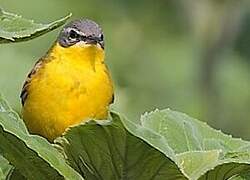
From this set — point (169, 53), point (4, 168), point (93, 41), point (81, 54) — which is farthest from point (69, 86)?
point (169, 53)

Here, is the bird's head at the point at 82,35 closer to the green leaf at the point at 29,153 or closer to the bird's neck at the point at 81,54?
the bird's neck at the point at 81,54

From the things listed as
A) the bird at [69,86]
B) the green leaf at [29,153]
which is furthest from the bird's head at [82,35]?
the green leaf at [29,153]

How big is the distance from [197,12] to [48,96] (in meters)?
3.31

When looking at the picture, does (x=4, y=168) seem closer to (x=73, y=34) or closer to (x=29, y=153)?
(x=29, y=153)

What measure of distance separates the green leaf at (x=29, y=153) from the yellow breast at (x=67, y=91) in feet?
5.07

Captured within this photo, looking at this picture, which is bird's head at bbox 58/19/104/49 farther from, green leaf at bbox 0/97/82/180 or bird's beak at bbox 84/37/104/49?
green leaf at bbox 0/97/82/180

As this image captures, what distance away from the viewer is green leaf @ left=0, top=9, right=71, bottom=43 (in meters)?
2.43

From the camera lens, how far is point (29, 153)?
217 cm

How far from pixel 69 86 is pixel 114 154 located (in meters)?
2.04

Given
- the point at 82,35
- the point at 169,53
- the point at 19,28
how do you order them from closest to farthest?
the point at 19,28
the point at 82,35
the point at 169,53

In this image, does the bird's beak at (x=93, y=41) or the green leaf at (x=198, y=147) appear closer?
the green leaf at (x=198, y=147)

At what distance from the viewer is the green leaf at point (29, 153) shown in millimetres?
2102

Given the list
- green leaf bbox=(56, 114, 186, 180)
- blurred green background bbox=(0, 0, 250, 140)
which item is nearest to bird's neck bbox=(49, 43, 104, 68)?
blurred green background bbox=(0, 0, 250, 140)

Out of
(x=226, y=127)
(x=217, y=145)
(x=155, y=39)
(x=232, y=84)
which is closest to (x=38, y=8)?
(x=155, y=39)
